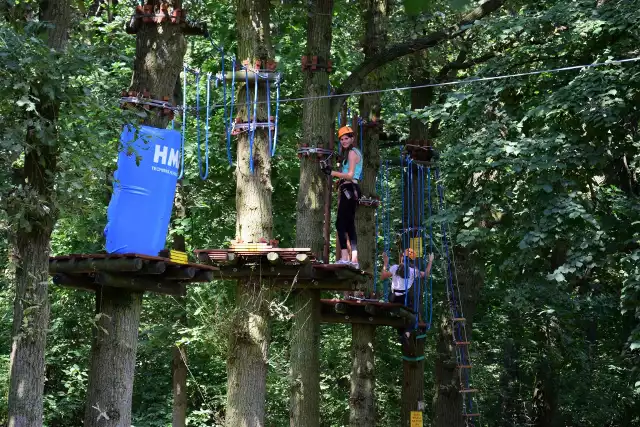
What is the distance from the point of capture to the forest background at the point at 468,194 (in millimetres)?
8469

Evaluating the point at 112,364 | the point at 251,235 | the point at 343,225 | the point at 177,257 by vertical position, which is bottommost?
the point at 112,364

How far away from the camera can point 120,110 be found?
8164 millimetres

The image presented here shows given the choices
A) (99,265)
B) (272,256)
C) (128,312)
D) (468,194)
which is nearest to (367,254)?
(468,194)

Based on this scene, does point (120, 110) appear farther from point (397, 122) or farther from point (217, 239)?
point (397, 122)

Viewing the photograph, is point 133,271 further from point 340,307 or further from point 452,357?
point 452,357

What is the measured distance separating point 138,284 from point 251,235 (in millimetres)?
1266

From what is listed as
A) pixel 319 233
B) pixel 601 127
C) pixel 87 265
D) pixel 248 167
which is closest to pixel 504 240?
pixel 601 127

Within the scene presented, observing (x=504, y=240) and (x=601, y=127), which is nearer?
(x=601, y=127)

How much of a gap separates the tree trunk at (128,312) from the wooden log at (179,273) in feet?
1.60

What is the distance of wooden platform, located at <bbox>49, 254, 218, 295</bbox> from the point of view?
8.52m

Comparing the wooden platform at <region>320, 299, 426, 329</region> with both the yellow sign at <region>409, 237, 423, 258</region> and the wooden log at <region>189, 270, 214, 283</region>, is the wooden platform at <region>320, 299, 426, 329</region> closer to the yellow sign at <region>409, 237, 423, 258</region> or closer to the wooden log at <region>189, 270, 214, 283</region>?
the yellow sign at <region>409, 237, 423, 258</region>

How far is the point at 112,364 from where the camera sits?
8930 mm

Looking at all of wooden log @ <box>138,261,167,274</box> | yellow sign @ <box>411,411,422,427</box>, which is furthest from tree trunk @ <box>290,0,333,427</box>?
yellow sign @ <box>411,411,422,427</box>

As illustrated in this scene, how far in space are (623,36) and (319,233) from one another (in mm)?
4398
